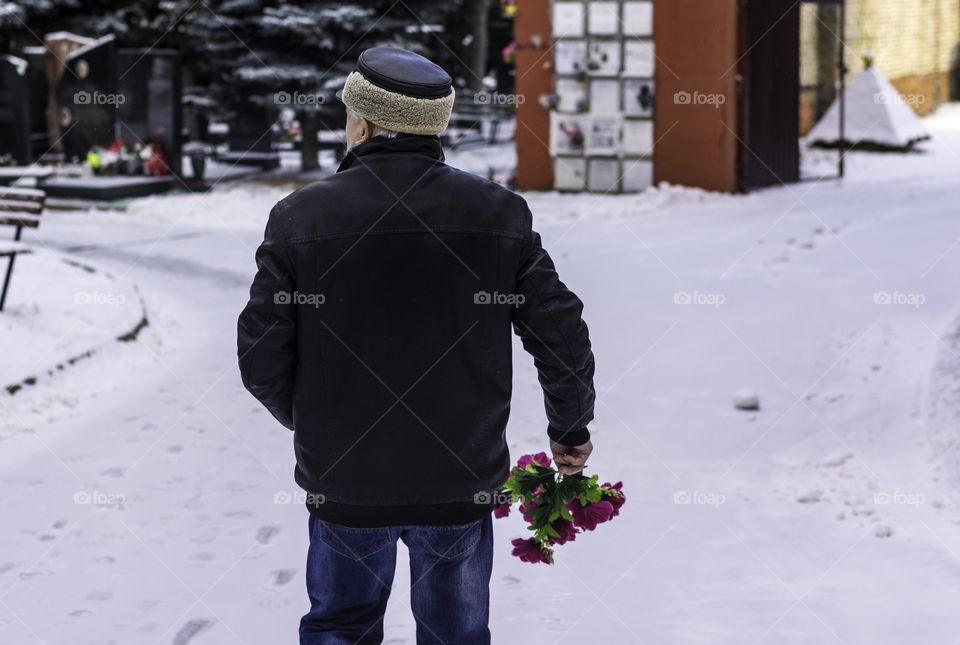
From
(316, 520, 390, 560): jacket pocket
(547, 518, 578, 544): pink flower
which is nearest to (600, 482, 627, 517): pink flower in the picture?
(547, 518, 578, 544): pink flower

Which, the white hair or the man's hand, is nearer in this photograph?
the white hair

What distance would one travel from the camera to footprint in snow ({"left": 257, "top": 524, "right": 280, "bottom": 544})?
18.6 feet

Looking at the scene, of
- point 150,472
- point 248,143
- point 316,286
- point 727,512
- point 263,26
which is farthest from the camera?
point 248,143

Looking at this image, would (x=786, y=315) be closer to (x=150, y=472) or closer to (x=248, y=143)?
(x=150, y=472)

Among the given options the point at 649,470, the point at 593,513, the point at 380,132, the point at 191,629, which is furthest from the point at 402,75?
the point at 649,470

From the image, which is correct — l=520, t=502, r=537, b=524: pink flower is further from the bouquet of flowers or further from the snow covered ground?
the snow covered ground

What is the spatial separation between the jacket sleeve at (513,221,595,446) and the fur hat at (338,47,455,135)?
385mm

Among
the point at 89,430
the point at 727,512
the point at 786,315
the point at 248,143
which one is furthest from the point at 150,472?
the point at 248,143

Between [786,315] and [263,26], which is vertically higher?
[263,26]

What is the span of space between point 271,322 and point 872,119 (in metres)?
21.0

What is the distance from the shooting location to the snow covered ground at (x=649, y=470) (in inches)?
193

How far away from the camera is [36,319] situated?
375 inches

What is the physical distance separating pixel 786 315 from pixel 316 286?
23.3 feet

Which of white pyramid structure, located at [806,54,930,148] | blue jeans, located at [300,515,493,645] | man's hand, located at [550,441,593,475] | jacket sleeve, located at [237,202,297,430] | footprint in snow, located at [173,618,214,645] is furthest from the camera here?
white pyramid structure, located at [806,54,930,148]
